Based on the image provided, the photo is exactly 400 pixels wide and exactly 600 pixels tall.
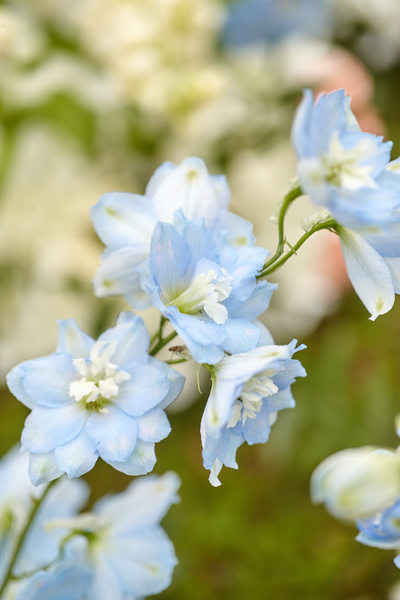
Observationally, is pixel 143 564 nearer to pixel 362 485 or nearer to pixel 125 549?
pixel 125 549

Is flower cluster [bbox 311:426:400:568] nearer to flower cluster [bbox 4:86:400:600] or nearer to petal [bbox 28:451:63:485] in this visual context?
flower cluster [bbox 4:86:400:600]

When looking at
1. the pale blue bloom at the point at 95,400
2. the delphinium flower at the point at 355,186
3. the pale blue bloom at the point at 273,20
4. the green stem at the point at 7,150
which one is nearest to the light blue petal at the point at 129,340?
the pale blue bloom at the point at 95,400

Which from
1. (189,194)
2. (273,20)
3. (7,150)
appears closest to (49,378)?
(189,194)

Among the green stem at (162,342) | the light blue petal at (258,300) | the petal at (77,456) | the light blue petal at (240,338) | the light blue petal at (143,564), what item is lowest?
the light blue petal at (143,564)

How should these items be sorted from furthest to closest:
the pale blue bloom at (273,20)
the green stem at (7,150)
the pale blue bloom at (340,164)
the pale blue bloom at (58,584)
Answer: the pale blue bloom at (273,20) < the green stem at (7,150) < the pale blue bloom at (58,584) < the pale blue bloom at (340,164)

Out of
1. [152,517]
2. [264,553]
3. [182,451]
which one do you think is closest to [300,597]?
[264,553]

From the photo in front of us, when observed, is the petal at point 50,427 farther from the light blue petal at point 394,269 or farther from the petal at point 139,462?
the light blue petal at point 394,269

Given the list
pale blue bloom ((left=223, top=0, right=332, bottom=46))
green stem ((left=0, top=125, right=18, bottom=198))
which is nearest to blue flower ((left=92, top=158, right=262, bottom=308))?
green stem ((left=0, top=125, right=18, bottom=198))
